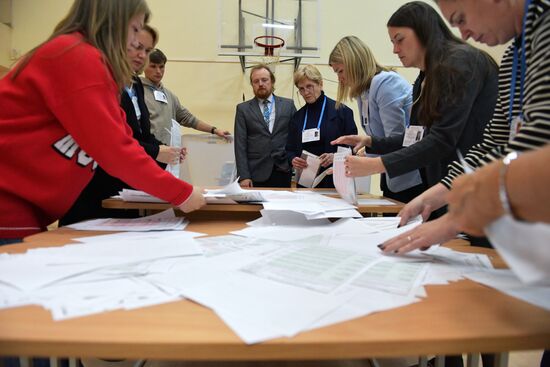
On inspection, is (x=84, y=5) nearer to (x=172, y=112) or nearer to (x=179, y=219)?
(x=179, y=219)

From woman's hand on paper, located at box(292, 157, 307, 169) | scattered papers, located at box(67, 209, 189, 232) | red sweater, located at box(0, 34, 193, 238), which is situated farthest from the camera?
woman's hand on paper, located at box(292, 157, 307, 169)

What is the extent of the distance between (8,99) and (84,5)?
1.06 feet

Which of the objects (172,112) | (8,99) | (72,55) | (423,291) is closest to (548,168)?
(423,291)

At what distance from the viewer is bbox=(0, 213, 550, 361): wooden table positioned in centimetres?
41

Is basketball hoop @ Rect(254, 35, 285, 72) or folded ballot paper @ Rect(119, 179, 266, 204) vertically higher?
basketball hoop @ Rect(254, 35, 285, 72)

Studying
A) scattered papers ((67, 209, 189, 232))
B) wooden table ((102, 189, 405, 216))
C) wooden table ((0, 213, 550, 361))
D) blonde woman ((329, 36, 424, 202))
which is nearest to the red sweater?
scattered papers ((67, 209, 189, 232))

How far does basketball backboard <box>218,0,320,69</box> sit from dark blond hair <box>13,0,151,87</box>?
3166 mm

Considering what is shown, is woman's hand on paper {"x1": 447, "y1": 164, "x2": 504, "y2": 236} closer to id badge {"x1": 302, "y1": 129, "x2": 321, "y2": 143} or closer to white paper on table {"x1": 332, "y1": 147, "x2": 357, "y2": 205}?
white paper on table {"x1": 332, "y1": 147, "x2": 357, "y2": 205}

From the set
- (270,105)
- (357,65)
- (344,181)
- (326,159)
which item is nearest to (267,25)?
(270,105)

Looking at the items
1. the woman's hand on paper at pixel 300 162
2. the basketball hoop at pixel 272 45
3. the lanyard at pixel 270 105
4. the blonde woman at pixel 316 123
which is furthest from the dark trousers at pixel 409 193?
the basketball hoop at pixel 272 45

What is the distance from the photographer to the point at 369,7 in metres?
4.44

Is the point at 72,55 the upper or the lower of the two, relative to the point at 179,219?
upper

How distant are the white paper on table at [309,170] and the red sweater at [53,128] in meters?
1.23

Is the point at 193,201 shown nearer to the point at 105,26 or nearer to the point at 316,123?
the point at 105,26
